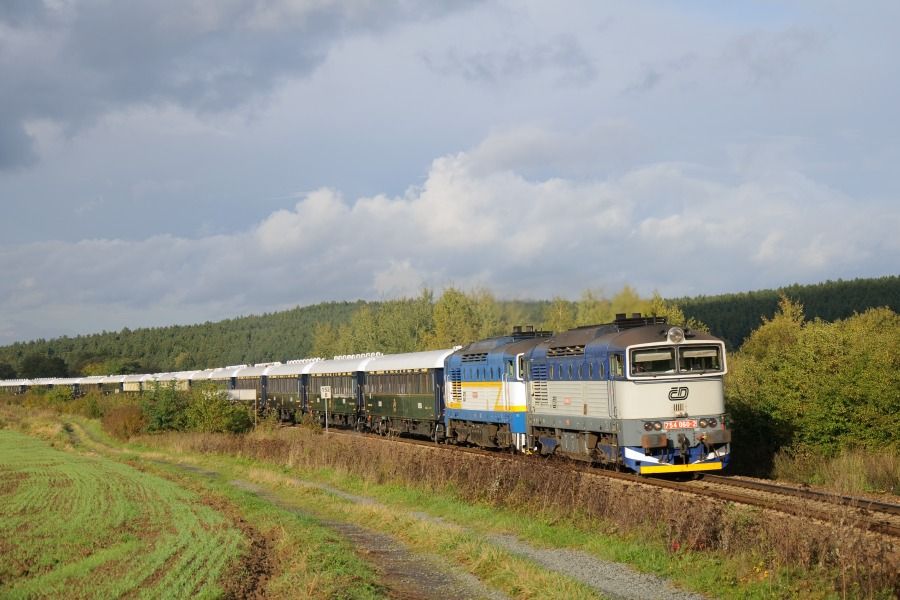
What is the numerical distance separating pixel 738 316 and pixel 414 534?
13761cm

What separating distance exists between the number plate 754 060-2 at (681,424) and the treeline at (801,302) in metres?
115

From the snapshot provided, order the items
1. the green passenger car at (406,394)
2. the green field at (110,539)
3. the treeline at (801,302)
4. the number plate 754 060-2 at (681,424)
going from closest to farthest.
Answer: the green field at (110,539), the number plate 754 060-2 at (681,424), the green passenger car at (406,394), the treeline at (801,302)

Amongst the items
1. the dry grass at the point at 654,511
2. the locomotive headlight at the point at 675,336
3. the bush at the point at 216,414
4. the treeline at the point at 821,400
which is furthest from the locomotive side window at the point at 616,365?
the bush at the point at 216,414

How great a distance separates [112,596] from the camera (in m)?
13.1

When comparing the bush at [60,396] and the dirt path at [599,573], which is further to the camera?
the bush at [60,396]

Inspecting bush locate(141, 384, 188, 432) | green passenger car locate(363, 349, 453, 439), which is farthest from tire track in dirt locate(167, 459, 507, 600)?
bush locate(141, 384, 188, 432)

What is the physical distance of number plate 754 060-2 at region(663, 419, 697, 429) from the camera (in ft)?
73.3

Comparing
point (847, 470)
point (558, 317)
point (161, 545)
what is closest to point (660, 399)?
point (847, 470)

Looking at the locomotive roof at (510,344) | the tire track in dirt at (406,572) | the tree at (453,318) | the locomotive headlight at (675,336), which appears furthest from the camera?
the tree at (453,318)

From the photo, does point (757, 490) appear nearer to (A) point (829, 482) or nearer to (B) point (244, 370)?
(A) point (829, 482)

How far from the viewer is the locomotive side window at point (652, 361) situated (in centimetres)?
2246

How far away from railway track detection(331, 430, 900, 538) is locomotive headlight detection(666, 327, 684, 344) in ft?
11.6

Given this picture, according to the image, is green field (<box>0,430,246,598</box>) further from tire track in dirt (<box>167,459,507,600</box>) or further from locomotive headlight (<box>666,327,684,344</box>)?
locomotive headlight (<box>666,327,684,344</box>)

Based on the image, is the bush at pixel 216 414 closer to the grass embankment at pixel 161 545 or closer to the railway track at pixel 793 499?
the grass embankment at pixel 161 545
